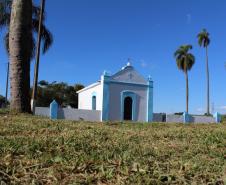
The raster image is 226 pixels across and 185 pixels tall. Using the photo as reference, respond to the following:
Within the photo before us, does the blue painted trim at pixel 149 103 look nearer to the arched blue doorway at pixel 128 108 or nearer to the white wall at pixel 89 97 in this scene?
the arched blue doorway at pixel 128 108

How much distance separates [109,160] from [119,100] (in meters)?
25.6

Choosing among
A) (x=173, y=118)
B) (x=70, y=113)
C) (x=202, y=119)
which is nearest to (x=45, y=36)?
(x=70, y=113)

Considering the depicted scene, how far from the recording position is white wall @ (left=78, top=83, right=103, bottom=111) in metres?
28.2

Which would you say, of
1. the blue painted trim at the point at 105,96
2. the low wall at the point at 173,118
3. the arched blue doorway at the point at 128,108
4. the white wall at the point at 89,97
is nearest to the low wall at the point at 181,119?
the low wall at the point at 173,118

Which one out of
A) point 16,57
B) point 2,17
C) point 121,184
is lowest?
point 121,184

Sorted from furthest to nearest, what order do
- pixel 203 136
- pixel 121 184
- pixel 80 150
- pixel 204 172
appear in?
pixel 203 136, pixel 80 150, pixel 204 172, pixel 121 184

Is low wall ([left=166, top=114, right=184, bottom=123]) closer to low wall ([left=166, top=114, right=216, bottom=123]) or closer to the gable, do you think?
low wall ([left=166, top=114, right=216, bottom=123])

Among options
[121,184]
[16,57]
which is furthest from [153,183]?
[16,57]

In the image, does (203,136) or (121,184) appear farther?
(203,136)

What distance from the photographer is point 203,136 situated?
5.03 metres

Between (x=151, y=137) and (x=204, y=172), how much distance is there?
188 cm

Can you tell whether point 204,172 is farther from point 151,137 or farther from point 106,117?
point 106,117

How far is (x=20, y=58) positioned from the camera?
944 cm

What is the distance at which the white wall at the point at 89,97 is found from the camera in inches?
1112
